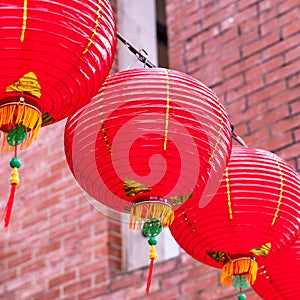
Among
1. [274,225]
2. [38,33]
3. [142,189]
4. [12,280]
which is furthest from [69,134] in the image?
[12,280]

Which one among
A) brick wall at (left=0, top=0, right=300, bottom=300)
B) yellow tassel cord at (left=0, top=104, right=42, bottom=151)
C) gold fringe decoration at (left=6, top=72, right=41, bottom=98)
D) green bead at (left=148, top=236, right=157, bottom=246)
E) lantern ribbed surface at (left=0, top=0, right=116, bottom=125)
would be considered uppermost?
brick wall at (left=0, top=0, right=300, bottom=300)

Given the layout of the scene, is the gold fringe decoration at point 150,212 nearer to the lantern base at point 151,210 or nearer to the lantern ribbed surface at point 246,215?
the lantern base at point 151,210

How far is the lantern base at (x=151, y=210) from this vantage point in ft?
5.79

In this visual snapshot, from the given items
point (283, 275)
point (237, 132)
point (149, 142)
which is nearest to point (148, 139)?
point (149, 142)

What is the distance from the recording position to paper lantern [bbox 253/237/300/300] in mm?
2141

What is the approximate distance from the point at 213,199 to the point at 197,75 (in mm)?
1651

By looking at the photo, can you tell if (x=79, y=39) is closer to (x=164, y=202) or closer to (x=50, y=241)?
(x=164, y=202)

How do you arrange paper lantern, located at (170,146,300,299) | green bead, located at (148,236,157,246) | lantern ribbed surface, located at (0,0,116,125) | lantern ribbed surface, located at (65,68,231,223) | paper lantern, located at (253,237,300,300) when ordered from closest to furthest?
lantern ribbed surface, located at (0,0,116,125) → lantern ribbed surface, located at (65,68,231,223) → green bead, located at (148,236,157,246) → paper lantern, located at (170,146,300,299) → paper lantern, located at (253,237,300,300)

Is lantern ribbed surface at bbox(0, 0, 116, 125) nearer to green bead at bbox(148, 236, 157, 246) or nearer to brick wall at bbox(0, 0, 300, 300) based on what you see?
green bead at bbox(148, 236, 157, 246)

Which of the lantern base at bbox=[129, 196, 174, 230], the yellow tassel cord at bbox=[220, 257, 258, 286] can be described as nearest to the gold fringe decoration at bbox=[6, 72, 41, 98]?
the lantern base at bbox=[129, 196, 174, 230]

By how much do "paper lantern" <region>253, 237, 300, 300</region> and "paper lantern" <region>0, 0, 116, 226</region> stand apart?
755 mm

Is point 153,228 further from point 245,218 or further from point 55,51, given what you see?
point 55,51

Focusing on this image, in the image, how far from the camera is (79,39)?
154 cm

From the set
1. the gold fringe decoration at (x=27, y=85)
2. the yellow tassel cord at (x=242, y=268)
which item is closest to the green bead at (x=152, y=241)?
the yellow tassel cord at (x=242, y=268)
